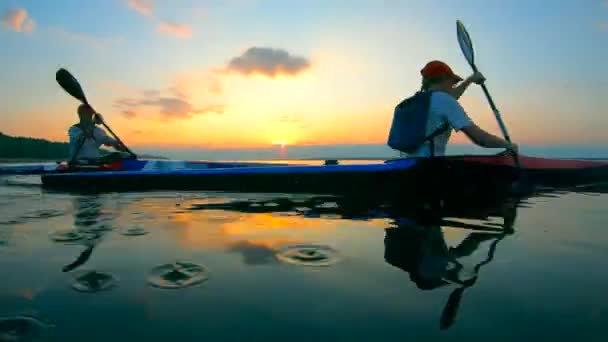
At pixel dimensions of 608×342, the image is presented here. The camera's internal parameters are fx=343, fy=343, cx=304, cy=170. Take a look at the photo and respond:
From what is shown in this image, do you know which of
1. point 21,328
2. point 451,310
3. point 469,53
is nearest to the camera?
point 21,328

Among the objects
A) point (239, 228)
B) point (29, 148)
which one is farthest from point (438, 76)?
point (29, 148)

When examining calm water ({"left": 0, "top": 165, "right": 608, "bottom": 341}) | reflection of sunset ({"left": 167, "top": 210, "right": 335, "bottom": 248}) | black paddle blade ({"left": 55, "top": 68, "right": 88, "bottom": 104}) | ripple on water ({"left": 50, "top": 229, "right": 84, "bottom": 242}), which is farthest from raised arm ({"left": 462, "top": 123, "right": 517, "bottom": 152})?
black paddle blade ({"left": 55, "top": 68, "right": 88, "bottom": 104})

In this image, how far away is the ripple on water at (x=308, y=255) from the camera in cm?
207

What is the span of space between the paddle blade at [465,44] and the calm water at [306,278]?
12.3 ft

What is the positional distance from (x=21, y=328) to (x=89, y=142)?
8.56 m

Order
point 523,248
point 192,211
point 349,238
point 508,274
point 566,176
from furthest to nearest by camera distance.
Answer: point 566,176, point 192,211, point 349,238, point 523,248, point 508,274

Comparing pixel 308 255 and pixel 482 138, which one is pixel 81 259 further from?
pixel 482 138

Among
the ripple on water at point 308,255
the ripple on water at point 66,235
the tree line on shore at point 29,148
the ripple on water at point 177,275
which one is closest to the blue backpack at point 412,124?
the ripple on water at point 308,255

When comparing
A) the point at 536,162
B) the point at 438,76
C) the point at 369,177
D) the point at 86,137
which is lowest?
the point at 369,177

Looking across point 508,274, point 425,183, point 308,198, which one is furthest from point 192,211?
point 508,274

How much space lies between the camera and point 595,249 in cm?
241

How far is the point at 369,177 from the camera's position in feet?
15.3

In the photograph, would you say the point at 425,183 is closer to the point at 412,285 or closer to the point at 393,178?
the point at 393,178

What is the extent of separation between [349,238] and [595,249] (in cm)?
171
